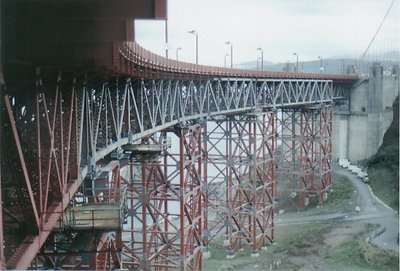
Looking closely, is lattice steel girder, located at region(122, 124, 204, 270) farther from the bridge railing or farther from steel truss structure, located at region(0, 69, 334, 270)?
the bridge railing

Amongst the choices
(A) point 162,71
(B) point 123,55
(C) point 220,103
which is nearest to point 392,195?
(C) point 220,103

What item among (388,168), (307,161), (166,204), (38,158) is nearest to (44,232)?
(38,158)

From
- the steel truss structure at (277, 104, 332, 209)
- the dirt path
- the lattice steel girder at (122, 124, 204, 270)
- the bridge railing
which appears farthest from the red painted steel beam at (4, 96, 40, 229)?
the steel truss structure at (277, 104, 332, 209)

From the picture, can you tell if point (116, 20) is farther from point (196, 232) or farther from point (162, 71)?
Result: point (196, 232)

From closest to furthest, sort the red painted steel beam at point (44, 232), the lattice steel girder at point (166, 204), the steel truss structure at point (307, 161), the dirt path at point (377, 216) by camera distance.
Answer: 1. the red painted steel beam at point (44, 232)
2. the lattice steel girder at point (166, 204)
3. the dirt path at point (377, 216)
4. the steel truss structure at point (307, 161)

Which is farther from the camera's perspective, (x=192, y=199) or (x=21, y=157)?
(x=192, y=199)

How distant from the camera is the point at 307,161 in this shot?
25.8 meters

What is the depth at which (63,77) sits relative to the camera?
6.92 metres

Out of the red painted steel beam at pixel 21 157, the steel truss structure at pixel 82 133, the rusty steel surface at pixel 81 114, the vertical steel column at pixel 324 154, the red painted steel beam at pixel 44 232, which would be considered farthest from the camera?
the vertical steel column at pixel 324 154

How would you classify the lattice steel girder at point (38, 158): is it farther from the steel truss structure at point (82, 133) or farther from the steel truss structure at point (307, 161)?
the steel truss structure at point (307, 161)

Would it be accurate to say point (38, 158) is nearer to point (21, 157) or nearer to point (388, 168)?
point (21, 157)

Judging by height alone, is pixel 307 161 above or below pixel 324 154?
below

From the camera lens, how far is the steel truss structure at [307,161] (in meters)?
25.2

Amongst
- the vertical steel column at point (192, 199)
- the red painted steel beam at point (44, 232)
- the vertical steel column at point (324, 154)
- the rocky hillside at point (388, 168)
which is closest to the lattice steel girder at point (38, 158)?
the red painted steel beam at point (44, 232)
